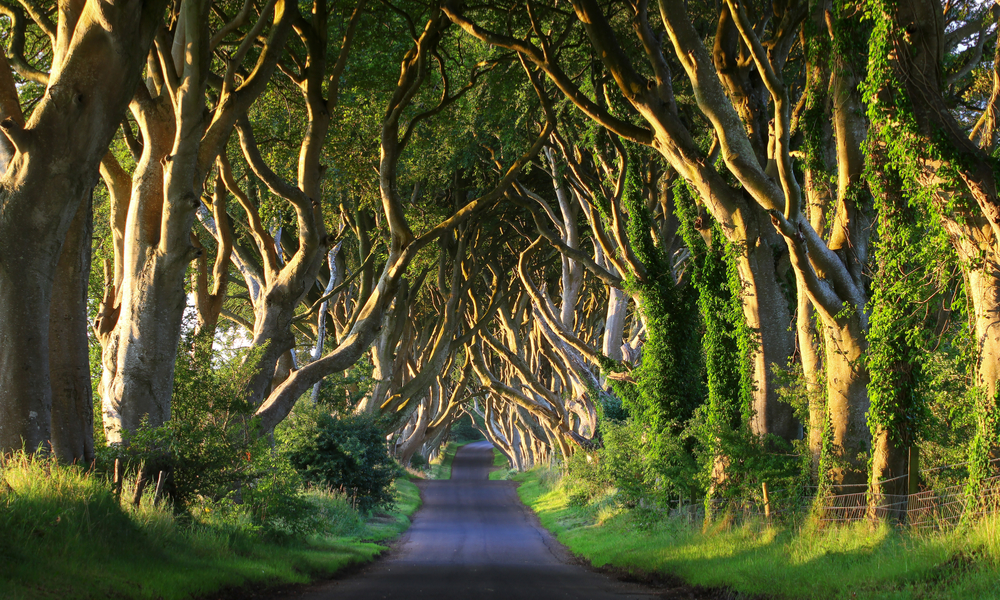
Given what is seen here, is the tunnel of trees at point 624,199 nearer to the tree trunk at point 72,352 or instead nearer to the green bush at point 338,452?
the tree trunk at point 72,352

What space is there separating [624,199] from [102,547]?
12984mm

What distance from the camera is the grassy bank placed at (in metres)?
7.22

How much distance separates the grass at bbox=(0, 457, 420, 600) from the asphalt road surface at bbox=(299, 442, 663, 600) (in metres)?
1.21

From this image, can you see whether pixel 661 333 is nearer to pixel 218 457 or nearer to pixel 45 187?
pixel 218 457

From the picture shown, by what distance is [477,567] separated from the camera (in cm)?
1443

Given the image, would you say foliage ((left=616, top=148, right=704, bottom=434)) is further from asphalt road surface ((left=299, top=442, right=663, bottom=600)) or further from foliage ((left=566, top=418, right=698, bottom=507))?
asphalt road surface ((left=299, top=442, right=663, bottom=600))

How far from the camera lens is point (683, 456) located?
53.7ft

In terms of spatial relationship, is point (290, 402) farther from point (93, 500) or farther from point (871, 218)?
point (871, 218)

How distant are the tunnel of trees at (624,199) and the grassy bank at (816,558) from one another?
3.08ft

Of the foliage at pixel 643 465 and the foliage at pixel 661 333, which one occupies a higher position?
the foliage at pixel 661 333

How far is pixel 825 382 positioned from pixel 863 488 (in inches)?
61.7

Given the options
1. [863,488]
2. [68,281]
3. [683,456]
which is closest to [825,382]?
[863,488]

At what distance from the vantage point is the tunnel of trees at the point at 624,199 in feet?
29.8

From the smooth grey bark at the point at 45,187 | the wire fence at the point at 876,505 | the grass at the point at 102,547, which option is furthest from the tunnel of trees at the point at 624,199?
the grass at the point at 102,547
